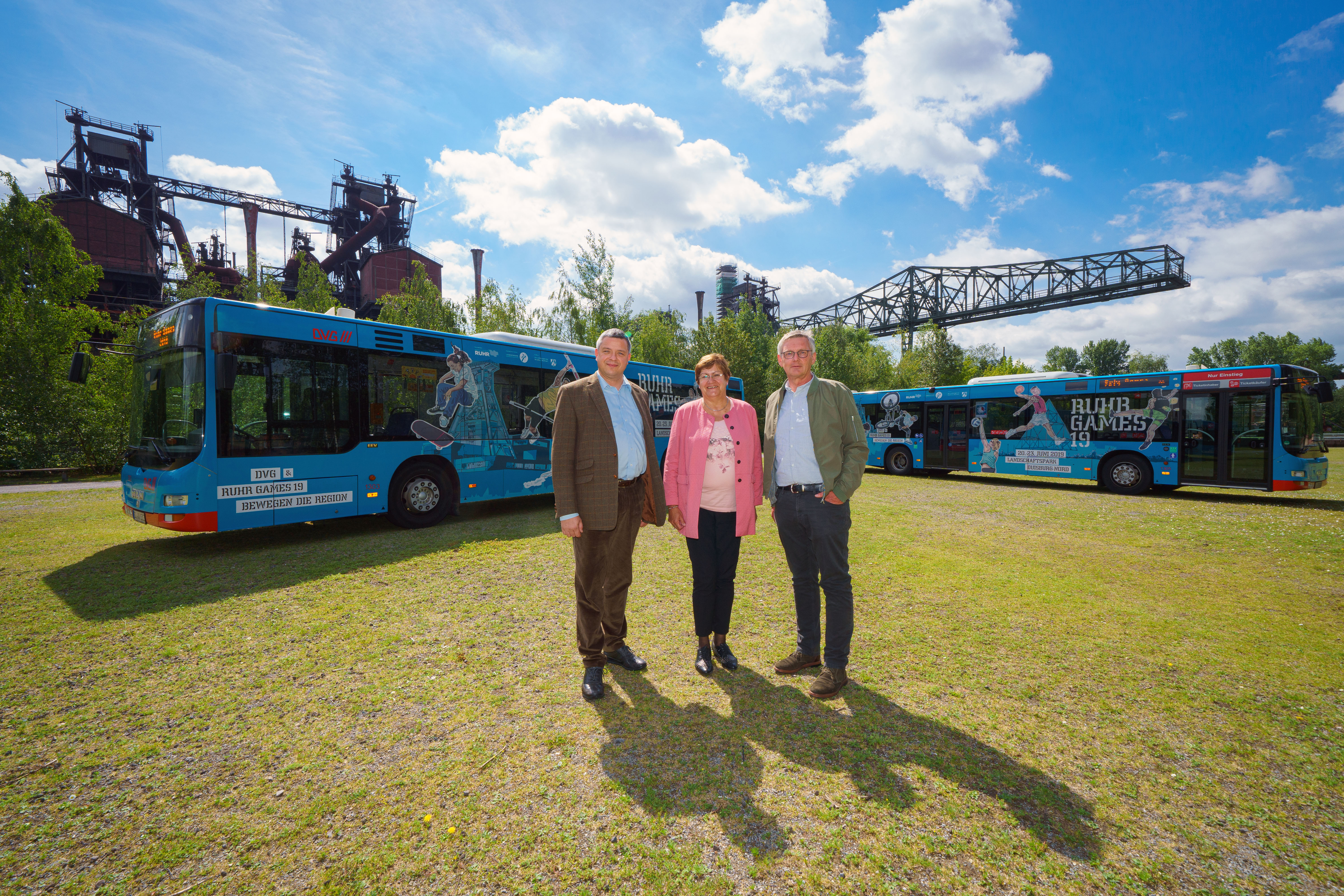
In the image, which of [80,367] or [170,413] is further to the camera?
[80,367]

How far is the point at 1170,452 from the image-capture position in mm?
12422

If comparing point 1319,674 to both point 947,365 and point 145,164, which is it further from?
point 145,164

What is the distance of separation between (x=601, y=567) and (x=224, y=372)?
594 cm

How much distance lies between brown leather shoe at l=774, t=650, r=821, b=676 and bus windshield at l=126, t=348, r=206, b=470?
6.97m

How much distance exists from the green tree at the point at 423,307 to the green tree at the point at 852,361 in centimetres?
2162

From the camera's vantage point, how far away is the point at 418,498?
8672 mm

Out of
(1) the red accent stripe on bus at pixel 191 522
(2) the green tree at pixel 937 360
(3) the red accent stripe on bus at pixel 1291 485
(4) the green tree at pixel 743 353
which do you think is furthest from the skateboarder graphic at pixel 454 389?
(2) the green tree at pixel 937 360

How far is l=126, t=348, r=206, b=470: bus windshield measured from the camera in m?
6.53

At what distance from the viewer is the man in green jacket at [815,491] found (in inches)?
134

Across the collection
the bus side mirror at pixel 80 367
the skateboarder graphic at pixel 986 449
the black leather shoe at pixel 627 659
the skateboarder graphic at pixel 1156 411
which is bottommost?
the black leather shoe at pixel 627 659

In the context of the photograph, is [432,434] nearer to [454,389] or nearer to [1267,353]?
[454,389]

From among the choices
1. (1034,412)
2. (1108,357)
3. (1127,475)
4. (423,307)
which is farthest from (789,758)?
(1108,357)

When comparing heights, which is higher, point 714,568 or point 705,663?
point 714,568

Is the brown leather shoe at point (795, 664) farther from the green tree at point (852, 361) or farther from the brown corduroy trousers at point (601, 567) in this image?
the green tree at point (852, 361)
